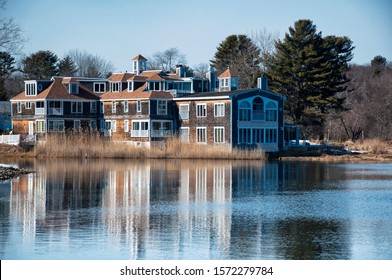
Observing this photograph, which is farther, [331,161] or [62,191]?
[331,161]

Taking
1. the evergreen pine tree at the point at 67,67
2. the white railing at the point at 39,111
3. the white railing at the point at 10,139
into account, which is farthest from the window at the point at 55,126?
the evergreen pine tree at the point at 67,67

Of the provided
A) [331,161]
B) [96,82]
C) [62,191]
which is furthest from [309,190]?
[96,82]

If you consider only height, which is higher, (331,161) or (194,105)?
(194,105)

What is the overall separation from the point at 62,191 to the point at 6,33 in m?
13.4

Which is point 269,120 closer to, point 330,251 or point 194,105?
point 194,105

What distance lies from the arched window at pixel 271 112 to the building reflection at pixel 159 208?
816 inches

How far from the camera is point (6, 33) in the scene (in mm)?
48656

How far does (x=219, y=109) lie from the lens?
75562 mm

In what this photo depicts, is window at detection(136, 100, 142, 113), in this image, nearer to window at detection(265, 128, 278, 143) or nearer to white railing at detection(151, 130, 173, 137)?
white railing at detection(151, 130, 173, 137)

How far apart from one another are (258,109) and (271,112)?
5.18 ft

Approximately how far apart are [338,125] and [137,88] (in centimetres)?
2729

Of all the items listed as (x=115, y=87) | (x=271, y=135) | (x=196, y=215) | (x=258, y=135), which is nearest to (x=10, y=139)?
(x=115, y=87)
